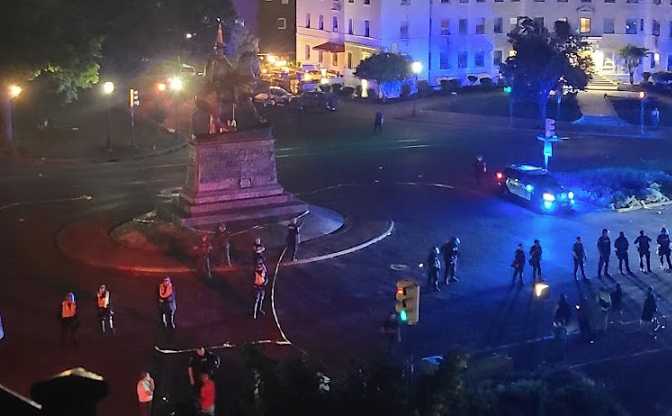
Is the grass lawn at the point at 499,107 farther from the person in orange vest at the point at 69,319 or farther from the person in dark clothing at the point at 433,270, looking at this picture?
the person in orange vest at the point at 69,319

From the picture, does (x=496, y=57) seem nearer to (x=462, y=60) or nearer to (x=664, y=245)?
(x=462, y=60)

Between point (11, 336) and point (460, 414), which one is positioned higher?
point (460, 414)

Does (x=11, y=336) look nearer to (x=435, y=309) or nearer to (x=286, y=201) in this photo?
(x=435, y=309)

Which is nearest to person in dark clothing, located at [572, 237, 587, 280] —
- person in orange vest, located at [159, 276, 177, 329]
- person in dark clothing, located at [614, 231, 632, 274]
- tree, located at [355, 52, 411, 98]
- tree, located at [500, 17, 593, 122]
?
person in dark clothing, located at [614, 231, 632, 274]

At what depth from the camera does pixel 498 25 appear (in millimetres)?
81562

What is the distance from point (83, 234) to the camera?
29.9 meters

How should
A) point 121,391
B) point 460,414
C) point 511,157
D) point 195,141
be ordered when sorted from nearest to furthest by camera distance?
point 460,414
point 121,391
point 195,141
point 511,157

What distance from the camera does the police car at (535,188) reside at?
34312 millimetres

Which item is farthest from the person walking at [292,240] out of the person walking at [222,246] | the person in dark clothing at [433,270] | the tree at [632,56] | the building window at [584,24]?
the building window at [584,24]

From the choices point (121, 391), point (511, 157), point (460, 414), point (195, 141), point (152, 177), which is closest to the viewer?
point (460, 414)

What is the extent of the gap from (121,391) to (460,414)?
9410 millimetres

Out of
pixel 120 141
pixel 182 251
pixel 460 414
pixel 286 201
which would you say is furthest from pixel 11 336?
pixel 120 141

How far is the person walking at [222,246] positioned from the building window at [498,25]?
59405mm

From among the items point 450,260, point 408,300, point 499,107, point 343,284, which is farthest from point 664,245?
point 499,107
